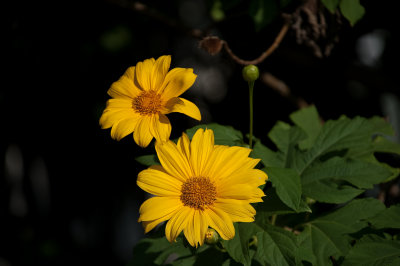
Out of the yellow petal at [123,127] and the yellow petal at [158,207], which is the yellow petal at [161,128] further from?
the yellow petal at [158,207]

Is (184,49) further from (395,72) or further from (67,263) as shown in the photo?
Result: (67,263)

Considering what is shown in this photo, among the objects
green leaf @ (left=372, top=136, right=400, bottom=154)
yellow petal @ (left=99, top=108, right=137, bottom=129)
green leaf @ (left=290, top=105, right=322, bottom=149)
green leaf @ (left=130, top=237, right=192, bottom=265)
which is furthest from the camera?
green leaf @ (left=290, top=105, right=322, bottom=149)

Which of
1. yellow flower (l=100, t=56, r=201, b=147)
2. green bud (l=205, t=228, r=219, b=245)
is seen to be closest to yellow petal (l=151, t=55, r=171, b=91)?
yellow flower (l=100, t=56, r=201, b=147)

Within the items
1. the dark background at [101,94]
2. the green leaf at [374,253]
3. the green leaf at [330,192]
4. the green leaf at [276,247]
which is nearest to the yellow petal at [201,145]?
the green leaf at [276,247]

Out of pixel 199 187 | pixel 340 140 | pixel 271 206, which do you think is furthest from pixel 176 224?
pixel 340 140

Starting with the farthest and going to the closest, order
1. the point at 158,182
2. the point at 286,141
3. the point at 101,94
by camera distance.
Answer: the point at 101,94
the point at 286,141
the point at 158,182

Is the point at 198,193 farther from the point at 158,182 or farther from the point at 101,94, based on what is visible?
the point at 101,94

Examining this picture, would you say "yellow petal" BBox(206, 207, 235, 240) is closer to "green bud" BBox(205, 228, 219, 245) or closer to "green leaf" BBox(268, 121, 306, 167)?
"green bud" BBox(205, 228, 219, 245)
